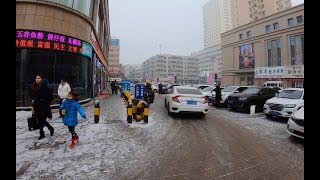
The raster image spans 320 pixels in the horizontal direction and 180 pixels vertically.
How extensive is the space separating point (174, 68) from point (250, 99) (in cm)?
13091

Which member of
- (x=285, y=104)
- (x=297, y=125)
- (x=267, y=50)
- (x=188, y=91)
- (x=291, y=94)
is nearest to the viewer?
(x=297, y=125)

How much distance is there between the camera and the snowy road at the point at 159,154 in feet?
15.5

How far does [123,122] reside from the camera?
10.2 meters

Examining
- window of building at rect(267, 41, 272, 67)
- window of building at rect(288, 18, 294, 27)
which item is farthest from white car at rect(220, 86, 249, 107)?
window of building at rect(267, 41, 272, 67)

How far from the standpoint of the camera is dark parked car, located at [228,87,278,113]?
14.5m

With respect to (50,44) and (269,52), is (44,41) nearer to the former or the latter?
(50,44)

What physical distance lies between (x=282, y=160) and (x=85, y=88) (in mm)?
15323

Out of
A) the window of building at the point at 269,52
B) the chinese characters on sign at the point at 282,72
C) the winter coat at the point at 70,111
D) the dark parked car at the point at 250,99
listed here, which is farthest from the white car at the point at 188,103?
the window of building at the point at 269,52

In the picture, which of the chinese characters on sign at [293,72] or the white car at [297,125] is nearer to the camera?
the white car at [297,125]

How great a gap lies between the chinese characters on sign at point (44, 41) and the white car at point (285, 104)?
1248 centimetres

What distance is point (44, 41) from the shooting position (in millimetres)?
14273

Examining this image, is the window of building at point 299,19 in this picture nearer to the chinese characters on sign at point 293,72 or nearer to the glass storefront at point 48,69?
the chinese characters on sign at point 293,72

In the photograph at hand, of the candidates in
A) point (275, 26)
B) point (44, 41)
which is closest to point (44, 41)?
point (44, 41)
